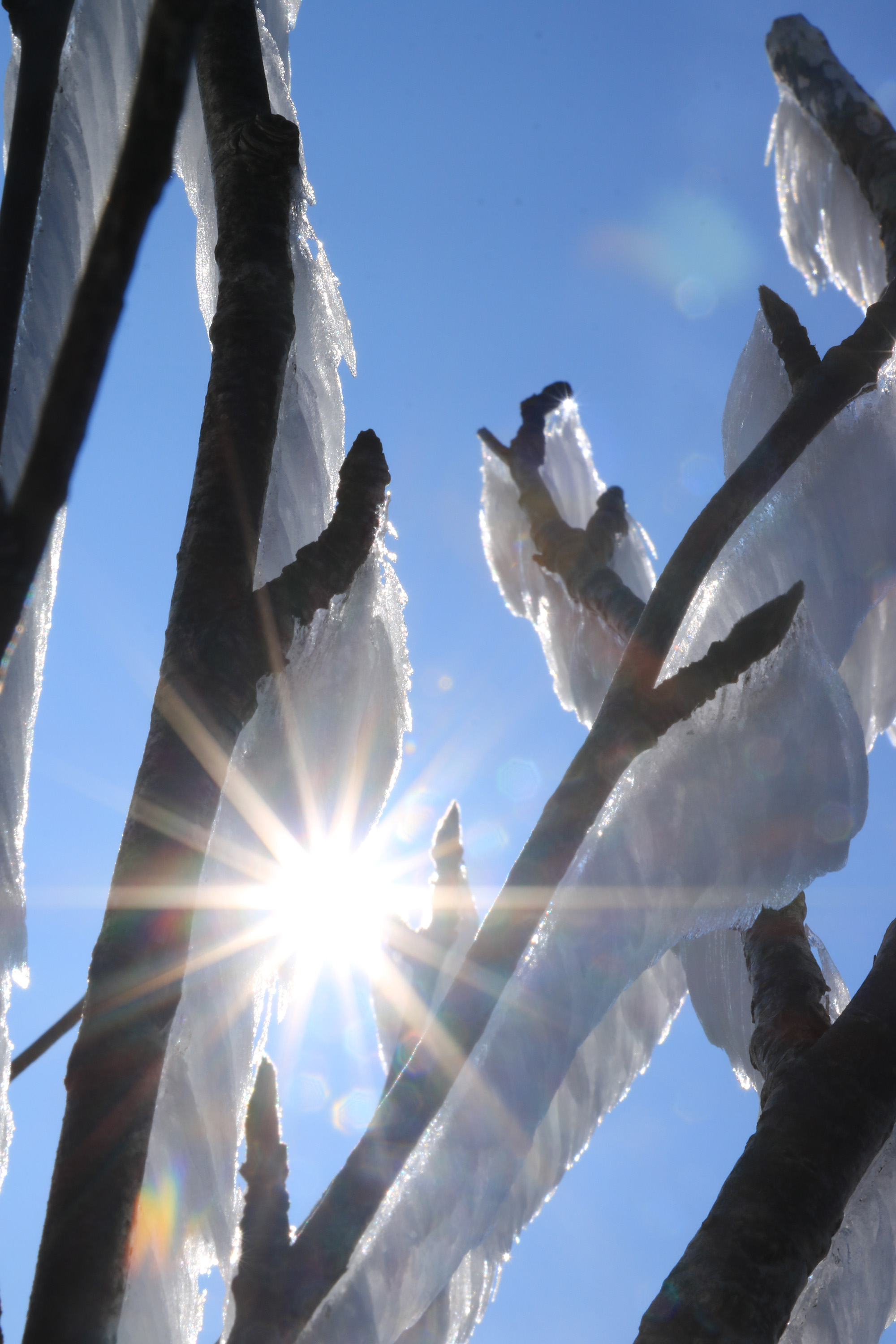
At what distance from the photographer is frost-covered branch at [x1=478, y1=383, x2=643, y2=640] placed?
3.38 meters

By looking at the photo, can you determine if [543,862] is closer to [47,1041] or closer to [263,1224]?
[263,1224]

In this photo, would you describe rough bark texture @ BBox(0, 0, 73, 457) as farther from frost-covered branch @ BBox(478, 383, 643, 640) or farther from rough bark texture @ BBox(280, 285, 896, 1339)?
frost-covered branch @ BBox(478, 383, 643, 640)

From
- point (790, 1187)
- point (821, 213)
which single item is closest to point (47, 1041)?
point (790, 1187)

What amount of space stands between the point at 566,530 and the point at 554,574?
223 millimetres

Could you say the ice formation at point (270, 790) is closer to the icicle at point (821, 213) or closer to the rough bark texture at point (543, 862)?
the rough bark texture at point (543, 862)

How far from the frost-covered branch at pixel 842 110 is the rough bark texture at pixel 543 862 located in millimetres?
1280

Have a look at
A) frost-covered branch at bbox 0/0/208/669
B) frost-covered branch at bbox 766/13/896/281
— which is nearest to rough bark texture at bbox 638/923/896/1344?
frost-covered branch at bbox 0/0/208/669

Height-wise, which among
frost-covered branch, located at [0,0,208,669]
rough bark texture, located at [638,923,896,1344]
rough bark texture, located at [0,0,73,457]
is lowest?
→ rough bark texture, located at [638,923,896,1344]

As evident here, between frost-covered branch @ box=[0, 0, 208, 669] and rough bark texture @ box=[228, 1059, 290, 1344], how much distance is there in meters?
0.97

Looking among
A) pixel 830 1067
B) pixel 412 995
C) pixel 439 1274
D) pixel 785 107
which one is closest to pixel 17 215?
pixel 439 1274

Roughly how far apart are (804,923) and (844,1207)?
34.2 inches

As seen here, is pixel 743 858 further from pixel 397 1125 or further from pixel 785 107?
pixel 785 107

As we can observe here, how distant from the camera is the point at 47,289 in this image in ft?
6.50

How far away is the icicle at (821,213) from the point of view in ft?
12.5
